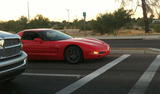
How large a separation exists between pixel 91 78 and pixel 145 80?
1.39 meters

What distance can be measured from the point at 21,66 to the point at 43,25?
4471cm

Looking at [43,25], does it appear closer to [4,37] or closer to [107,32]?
[107,32]

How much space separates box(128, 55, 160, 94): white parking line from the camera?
6.91 metres

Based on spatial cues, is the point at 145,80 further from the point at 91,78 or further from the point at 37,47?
the point at 37,47

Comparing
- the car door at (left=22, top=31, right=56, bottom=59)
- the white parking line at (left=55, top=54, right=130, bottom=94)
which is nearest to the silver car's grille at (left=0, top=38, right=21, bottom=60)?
the white parking line at (left=55, top=54, right=130, bottom=94)

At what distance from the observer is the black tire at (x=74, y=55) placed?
11133 millimetres

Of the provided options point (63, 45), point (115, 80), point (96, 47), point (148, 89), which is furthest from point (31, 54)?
point (148, 89)

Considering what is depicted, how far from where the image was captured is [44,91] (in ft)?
23.5

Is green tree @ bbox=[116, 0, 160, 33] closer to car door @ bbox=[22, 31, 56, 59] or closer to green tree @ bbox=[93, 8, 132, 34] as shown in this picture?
green tree @ bbox=[93, 8, 132, 34]

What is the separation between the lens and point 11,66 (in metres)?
6.63

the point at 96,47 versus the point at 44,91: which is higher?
the point at 96,47

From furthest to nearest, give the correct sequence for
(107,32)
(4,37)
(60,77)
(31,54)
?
(107,32)
(31,54)
(60,77)
(4,37)

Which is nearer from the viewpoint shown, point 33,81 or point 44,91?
point 44,91

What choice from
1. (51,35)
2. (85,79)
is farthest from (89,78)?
(51,35)
